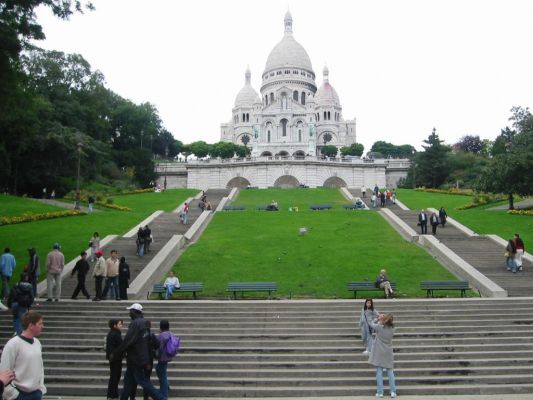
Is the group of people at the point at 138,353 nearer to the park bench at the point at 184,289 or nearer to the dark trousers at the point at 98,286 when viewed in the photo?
the dark trousers at the point at 98,286

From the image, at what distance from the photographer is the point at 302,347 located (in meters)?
12.4

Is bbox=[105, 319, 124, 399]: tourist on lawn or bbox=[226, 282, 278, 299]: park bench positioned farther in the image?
bbox=[226, 282, 278, 299]: park bench

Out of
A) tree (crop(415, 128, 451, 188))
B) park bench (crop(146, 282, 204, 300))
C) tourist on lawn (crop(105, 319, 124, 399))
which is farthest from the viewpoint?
tree (crop(415, 128, 451, 188))

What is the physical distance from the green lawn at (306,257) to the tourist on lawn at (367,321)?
196 inches

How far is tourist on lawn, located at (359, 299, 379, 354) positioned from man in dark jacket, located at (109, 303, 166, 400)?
4751 millimetres

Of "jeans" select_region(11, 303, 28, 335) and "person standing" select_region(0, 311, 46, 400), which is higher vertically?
"person standing" select_region(0, 311, 46, 400)

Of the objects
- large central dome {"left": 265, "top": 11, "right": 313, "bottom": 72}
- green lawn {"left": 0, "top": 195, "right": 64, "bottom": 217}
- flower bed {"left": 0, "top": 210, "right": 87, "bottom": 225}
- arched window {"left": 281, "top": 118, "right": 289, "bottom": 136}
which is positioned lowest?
flower bed {"left": 0, "top": 210, "right": 87, "bottom": 225}

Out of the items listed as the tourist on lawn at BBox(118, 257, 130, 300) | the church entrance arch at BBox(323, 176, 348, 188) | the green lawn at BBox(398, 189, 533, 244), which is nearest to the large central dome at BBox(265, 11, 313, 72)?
the church entrance arch at BBox(323, 176, 348, 188)

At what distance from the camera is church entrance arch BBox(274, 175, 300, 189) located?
67675mm

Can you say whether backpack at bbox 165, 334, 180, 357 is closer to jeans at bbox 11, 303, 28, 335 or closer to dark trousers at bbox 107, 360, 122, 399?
dark trousers at bbox 107, 360, 122, 399

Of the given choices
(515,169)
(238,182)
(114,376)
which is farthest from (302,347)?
(238,182)

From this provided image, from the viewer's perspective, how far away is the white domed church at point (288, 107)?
349ft

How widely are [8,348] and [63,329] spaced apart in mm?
7784

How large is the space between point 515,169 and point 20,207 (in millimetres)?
29837
